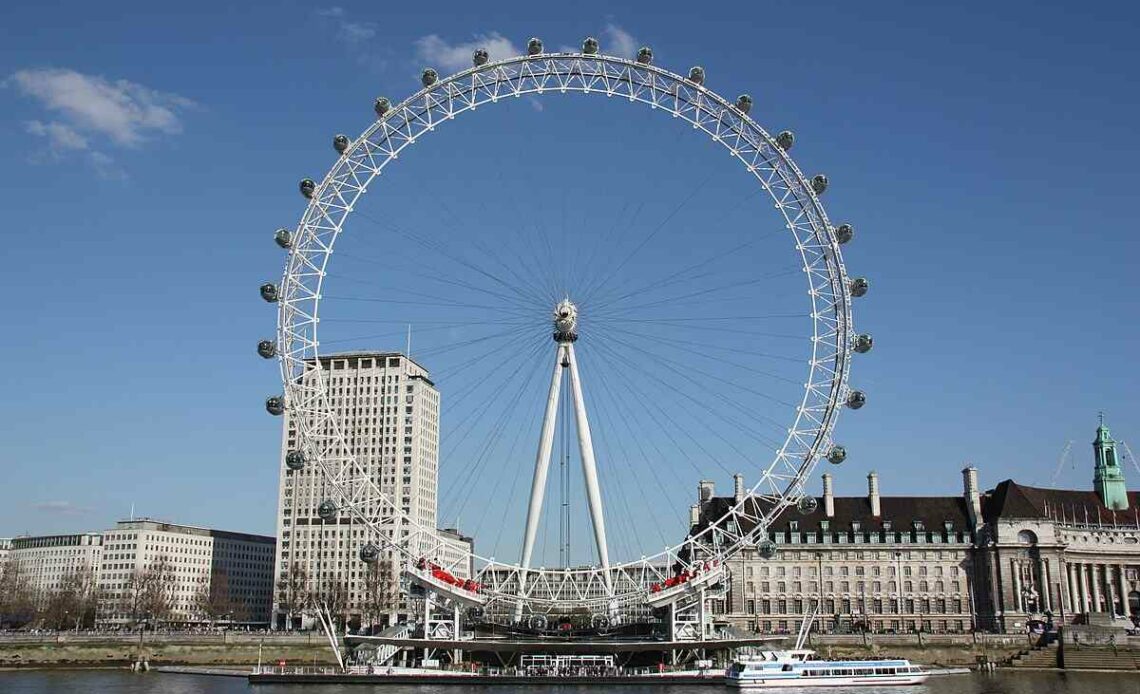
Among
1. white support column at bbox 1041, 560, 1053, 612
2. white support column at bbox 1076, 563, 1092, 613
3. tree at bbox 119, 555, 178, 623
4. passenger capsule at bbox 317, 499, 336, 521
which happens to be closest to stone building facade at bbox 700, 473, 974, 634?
white support column at bbox 1041, 560, 1053, 612

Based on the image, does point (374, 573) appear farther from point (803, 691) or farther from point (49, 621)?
point (803, 691)

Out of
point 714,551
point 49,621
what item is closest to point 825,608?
point 714,551

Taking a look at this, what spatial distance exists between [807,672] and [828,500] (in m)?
49.5

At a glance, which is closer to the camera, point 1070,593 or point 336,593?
point 1070,593

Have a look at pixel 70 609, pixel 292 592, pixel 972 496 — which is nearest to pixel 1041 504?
pixel 972 496

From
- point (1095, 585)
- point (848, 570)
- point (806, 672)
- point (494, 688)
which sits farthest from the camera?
point (848, 570)

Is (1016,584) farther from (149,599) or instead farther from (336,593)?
(149,599)

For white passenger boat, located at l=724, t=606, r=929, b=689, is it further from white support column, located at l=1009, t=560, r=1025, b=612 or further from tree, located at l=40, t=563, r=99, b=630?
tree, located at l=40, t=563, r=99, b=630

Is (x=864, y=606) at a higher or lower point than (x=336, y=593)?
lower

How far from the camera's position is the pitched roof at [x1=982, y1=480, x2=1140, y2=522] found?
12381 cm

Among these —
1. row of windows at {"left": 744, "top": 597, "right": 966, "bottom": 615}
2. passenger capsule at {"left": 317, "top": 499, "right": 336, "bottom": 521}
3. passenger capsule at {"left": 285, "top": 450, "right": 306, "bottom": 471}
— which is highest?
passenger capsule at {"left": 285, "top": 450, "right": 306, "bottom": 471}

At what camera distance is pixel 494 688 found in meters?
79.3

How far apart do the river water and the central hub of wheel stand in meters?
24.4

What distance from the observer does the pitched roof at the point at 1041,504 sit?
406 ft
